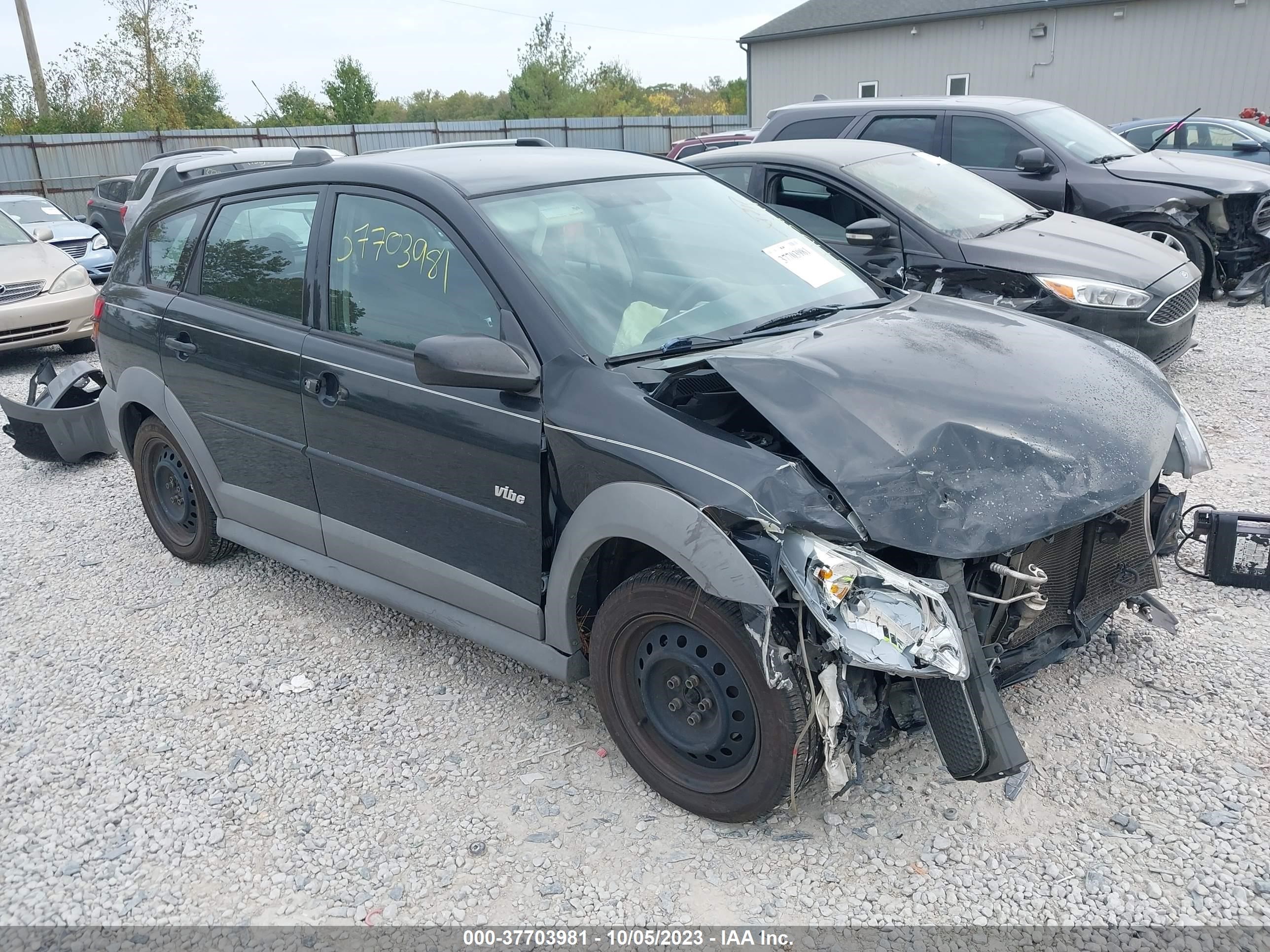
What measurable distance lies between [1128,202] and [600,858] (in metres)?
7.57

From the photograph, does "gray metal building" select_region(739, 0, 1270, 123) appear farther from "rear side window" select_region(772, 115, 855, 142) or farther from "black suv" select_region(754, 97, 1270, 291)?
"rear side window" select_region(772, 115, 855, 142)

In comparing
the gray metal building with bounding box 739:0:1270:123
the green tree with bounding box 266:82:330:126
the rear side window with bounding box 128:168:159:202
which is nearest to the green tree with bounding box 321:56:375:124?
the green tree with bounding box 266:82:330:126

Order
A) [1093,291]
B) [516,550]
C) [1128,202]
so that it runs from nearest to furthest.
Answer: [516,550]
[1093,291]
[1128,202]

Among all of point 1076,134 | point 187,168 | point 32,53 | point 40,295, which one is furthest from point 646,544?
point 32,53

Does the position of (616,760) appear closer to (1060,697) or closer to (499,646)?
(499,646)

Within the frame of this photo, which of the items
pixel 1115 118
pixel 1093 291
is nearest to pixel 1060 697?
pixel 1093 291

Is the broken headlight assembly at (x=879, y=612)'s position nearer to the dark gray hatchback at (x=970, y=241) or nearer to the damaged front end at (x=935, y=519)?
the damaged front end at (x=935, y=519)

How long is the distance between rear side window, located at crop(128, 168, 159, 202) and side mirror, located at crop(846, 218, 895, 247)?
8.44 metres

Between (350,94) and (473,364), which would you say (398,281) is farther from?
(350,94)

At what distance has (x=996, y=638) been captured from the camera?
109 inches

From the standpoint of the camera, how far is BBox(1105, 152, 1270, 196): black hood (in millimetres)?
8141

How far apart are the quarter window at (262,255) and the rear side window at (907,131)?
6.06 metres

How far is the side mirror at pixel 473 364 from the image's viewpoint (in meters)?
2.87

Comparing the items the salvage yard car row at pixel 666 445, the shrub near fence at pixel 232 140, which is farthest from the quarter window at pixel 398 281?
the shrub near fence at pixel 232 140
